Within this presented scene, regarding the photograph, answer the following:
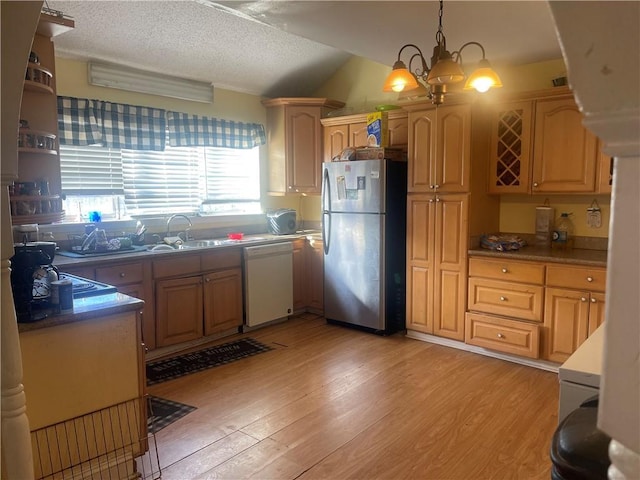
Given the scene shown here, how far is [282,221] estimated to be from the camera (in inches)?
197

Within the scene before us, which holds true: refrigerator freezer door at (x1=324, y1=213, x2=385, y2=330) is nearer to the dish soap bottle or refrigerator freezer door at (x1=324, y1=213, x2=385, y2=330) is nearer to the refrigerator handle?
the refrigerator handle

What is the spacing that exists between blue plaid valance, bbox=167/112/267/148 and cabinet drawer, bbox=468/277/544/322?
2677 millimetres

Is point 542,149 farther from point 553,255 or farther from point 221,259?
point 221,259

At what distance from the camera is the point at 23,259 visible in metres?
1.86

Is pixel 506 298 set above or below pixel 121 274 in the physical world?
below

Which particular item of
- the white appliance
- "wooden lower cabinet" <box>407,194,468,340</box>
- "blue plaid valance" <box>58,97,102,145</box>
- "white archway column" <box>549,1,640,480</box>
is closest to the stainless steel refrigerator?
"wooden lower cabinet" <box>407,194,468,340</box>

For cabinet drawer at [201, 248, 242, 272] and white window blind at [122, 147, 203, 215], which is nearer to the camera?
cabinet drawer at [201, 248, 242, 272]

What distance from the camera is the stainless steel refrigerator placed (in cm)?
414

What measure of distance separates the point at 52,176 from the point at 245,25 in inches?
85.7

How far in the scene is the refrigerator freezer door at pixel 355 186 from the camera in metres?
4.10

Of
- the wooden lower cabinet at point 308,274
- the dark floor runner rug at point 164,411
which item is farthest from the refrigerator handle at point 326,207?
the dark floor runner rug at point 164,411

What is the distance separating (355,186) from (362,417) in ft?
6.92

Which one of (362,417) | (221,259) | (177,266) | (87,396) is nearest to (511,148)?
(362,417)

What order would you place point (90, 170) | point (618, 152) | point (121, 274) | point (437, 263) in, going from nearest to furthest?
point (618, 152) → point (121, 274) → point (90, 170) → point (437, 263)
